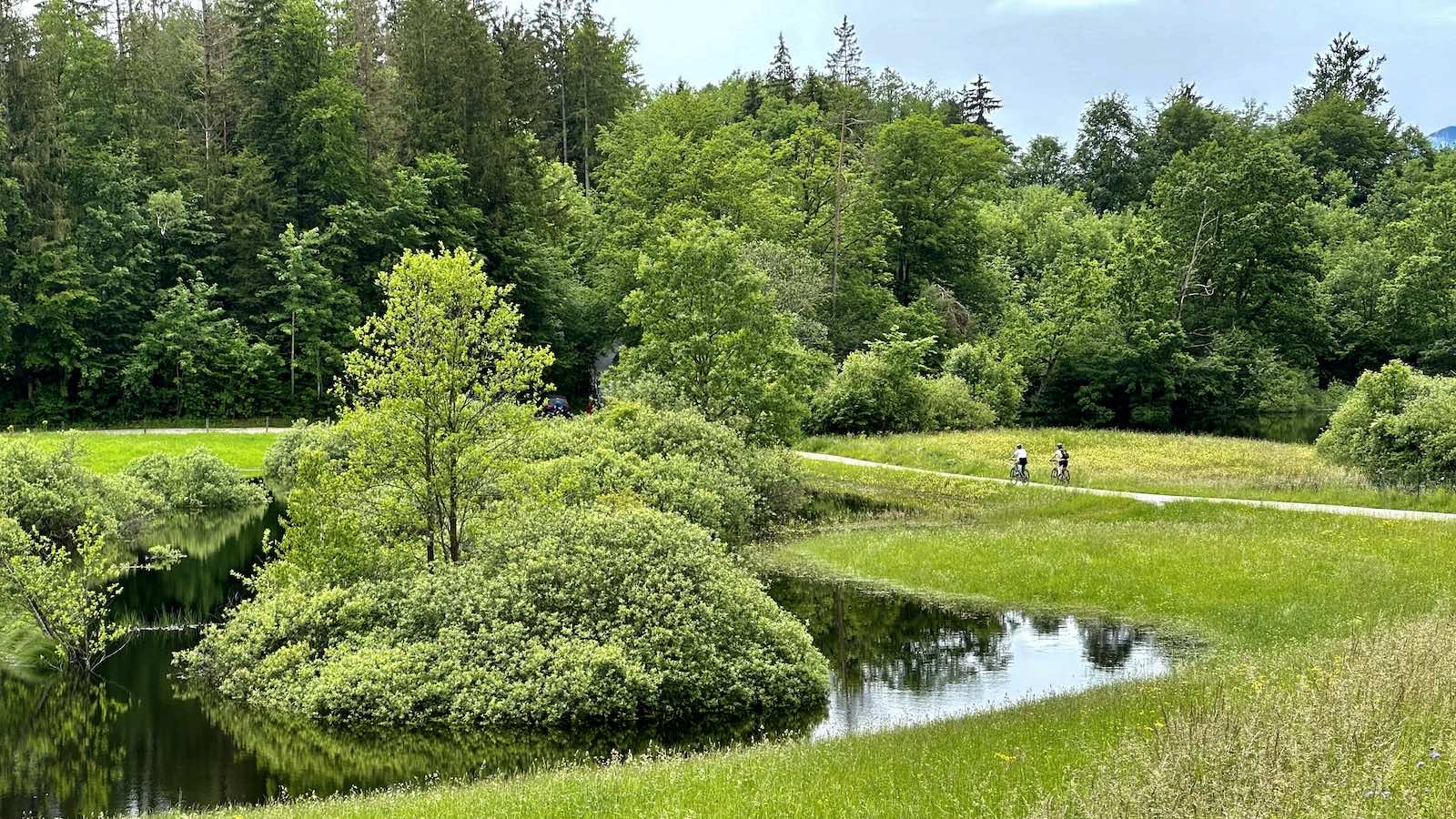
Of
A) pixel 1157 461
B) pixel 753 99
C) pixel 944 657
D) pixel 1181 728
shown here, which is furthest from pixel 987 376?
pixel 753 99

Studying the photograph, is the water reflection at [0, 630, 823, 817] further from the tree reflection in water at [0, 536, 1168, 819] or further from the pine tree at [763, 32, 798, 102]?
the pine tree at [763, 32, 798, 102]

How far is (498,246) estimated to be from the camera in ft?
243

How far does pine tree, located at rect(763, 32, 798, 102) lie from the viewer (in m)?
117

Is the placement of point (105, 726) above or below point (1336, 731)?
below

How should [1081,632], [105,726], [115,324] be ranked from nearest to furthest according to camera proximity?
[105,726] → [1081,632] → [115,324]

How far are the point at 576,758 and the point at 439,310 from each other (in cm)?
1112

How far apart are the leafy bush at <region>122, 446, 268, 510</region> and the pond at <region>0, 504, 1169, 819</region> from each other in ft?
62.2

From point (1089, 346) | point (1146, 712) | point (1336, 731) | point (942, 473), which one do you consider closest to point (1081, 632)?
point (1146, 712)

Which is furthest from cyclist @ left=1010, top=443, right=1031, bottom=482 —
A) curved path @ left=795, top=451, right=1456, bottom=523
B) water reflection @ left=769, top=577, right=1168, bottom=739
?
water reflection @ left=769, top=577, right=1168, bottom=739

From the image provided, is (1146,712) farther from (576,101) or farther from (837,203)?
(576,101)

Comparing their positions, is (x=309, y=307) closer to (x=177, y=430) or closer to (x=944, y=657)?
(x=177, y=430)

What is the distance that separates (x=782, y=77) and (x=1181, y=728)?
386 feet

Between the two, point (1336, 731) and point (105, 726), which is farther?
point (105, 726)

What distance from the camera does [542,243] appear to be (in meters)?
76.9
